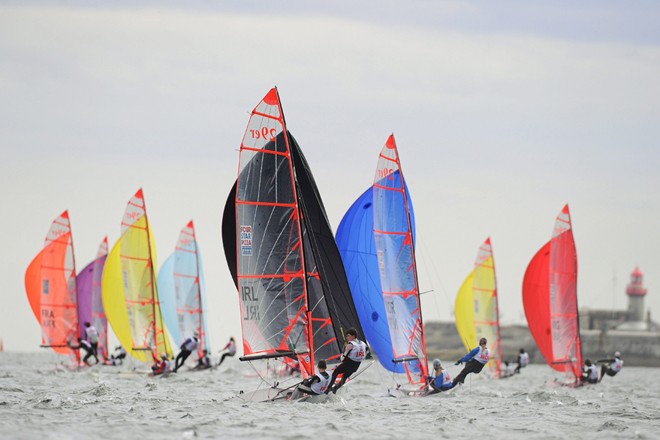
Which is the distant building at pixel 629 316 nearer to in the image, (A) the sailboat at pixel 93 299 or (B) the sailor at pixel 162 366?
(A) the sailboat at pixel 93 299

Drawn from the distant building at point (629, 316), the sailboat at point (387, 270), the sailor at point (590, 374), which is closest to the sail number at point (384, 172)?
the sailboat at point (387, 270)

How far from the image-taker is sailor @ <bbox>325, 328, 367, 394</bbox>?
22.5m

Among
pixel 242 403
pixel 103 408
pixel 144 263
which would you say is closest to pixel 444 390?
pixel 242 403

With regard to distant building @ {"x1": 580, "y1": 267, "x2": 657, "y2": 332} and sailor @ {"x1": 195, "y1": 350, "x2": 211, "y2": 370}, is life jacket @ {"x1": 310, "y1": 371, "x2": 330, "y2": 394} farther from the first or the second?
distant building @ {"x1": 580, "y1": 267, "x2": 657, "y2": 332}

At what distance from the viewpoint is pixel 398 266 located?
27.9m

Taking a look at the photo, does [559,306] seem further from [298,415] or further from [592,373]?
[298,415]

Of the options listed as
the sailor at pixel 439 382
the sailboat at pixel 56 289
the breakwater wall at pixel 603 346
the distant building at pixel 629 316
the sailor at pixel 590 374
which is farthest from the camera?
the distant building at pixel 629 316

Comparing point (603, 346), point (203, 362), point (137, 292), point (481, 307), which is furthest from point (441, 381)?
point (603, 346)

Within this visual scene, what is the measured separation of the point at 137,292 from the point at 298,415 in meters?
17.7

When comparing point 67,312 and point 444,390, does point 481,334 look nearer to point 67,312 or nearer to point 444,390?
point 67,312

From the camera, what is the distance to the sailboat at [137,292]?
36.7m

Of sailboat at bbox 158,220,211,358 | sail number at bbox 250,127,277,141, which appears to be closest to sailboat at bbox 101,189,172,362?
sailboat at bbox 158,220,211,358

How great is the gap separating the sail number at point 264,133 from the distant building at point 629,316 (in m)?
73.6

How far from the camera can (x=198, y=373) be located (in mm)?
40438
